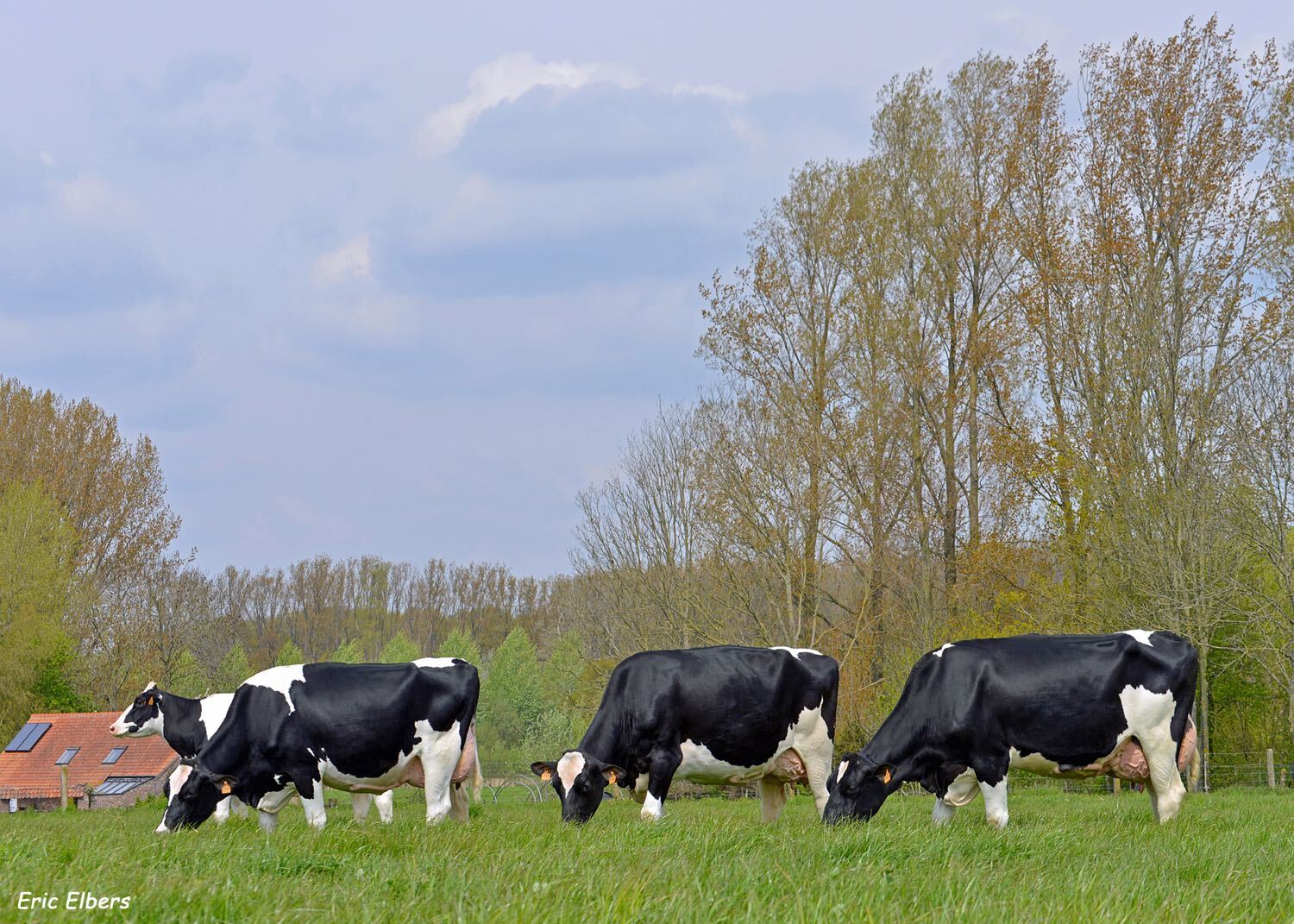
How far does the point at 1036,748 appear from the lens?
38.2 ft

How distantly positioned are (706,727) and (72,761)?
32.9 metres

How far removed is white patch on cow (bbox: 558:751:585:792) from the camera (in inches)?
448

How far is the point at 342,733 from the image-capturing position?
12555 millimetres

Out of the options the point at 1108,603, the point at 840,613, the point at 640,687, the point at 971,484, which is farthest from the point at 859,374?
the point at 640,687

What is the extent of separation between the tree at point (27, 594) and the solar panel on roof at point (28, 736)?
349 cm

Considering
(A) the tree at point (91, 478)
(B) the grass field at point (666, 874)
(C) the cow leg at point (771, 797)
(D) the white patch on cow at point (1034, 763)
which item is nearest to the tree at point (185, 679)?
(A) the tree at point (91, 478)

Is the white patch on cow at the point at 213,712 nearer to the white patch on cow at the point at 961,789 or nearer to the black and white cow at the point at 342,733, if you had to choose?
the black and white cow at the point at 342,733

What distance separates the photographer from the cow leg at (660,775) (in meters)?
11.8

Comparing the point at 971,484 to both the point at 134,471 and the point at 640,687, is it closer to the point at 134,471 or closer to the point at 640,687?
the point at 640,687

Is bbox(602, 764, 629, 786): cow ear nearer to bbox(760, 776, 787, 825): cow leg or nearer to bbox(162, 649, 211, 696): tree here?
bbox(760, 776, 787, 825): cow leg

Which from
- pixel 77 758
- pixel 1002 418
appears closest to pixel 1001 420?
pixel 1002 418

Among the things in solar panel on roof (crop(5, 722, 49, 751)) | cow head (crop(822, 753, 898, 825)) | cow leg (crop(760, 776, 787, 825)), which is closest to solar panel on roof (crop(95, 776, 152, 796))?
solar panel on roof (crop(5, 722, 49, 751))

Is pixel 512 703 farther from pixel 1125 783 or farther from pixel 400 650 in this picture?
pixel 1125 783

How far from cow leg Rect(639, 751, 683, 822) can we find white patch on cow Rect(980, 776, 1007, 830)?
2938 mm
